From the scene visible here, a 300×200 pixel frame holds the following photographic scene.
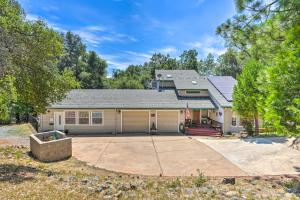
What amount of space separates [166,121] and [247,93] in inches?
295

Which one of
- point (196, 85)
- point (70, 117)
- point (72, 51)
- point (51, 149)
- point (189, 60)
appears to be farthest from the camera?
point (72, 51)

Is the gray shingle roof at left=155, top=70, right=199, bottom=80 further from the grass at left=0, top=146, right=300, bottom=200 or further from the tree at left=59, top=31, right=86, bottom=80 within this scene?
the tree at left=59, top=31, right=86, bottom=80

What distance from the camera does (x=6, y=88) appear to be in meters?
8.45

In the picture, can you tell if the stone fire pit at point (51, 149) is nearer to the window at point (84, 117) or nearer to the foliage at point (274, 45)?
the window at point (84, 117)

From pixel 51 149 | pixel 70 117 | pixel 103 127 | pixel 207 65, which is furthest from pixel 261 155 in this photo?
pixel 207 65

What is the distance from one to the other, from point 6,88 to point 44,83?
198 centimetres

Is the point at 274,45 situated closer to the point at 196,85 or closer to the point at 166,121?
the point at 166,121

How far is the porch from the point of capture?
21.8 metres

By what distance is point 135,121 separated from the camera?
73.5ft

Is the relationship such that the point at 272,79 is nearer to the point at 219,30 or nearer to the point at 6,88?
the point at 219,30

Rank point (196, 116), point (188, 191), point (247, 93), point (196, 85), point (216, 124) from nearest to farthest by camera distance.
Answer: point (188, 191) → point (247, 93) → point (216, 124) → point (196, 116) → point (196, 85)

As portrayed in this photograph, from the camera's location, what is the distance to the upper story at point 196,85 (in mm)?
23920

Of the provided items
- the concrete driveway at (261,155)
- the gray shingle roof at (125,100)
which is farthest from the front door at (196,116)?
the concrete driveway at (261,155)

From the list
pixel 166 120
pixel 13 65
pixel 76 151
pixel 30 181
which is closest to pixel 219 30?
pixel 30 181
